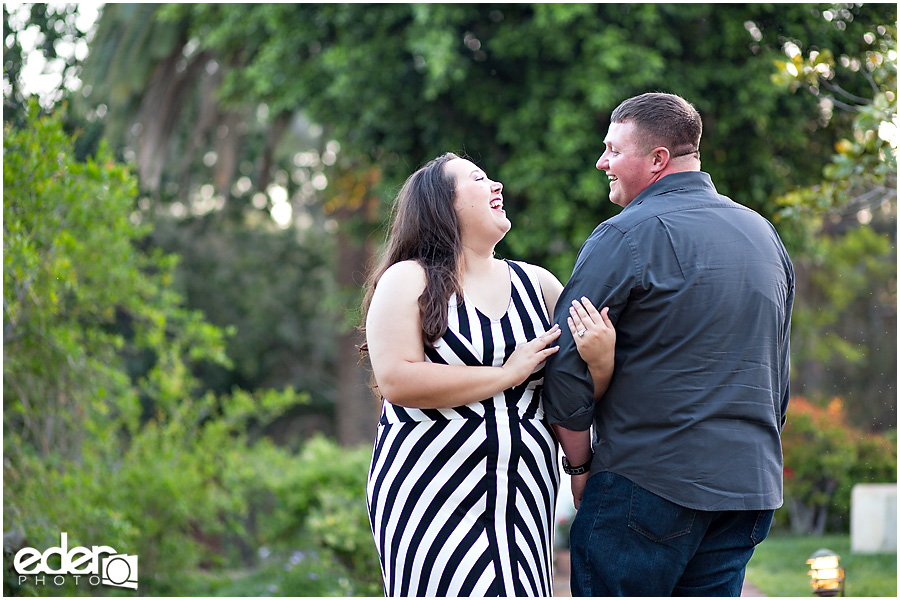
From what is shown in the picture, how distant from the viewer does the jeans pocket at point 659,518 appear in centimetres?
222

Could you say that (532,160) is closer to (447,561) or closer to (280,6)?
(280,6)

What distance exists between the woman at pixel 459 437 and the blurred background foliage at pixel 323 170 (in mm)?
2267

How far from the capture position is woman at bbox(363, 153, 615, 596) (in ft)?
7.45

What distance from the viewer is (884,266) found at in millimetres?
14891

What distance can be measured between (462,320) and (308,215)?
1698 centimetres

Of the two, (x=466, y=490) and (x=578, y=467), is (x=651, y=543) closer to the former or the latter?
(x=578, y=467)

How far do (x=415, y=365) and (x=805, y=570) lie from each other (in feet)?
14.4

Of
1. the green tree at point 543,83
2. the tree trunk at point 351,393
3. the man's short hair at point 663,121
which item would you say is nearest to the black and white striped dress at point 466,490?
the man's short hair at point 663,121

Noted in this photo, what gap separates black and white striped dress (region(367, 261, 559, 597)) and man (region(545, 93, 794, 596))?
0.11 metres

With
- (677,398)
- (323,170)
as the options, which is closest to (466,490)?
(677,398)

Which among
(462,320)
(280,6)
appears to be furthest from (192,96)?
(462,320)

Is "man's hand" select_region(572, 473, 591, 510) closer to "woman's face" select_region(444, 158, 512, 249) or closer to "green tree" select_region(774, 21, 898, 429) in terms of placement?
"woman's face" select_region(444, 158, 512, 249)

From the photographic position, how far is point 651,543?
223 centimetres

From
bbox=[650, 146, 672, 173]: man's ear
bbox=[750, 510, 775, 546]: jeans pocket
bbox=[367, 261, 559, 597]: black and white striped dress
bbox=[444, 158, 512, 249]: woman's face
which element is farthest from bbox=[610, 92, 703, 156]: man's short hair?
bbox=[750, 510, 775, 546]: jeans pocket
